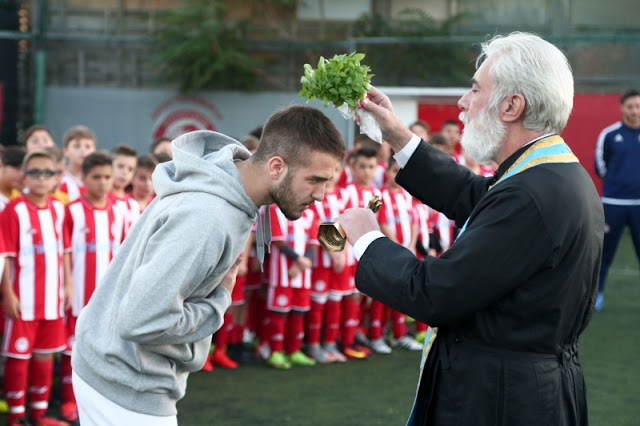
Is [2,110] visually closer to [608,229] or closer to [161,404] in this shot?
[608,229]

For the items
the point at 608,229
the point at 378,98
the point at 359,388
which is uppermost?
the point at 378,98

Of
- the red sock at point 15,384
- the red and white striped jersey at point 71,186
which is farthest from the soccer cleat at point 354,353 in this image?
the red sock at point 15,384

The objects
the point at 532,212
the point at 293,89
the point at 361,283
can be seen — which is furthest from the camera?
the point at 293,89

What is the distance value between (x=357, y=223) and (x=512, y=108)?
0.64 metres

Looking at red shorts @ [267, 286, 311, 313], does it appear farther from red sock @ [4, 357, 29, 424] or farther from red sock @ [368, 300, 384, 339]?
red sock @ [4, 357, 29, 424]

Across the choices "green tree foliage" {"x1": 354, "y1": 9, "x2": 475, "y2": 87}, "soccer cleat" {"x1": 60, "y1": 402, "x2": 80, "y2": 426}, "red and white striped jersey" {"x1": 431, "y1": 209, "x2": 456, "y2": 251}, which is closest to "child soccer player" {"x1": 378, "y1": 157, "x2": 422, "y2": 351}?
"red and white striped jersey" {"x1": 431, "y1": 209, "x2": 456, "y2": 251}

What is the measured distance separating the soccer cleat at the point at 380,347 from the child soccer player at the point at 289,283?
29.9 inches

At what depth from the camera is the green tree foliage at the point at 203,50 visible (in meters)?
15.4

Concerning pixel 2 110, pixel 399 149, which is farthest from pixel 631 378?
pixel 2 110

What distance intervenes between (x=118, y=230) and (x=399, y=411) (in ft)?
7.72

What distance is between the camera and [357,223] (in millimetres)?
2625

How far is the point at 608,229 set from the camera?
8.53m

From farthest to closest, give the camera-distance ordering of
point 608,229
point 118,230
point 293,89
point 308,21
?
point 308,21, point 293,89, point 608,229, point 118,230

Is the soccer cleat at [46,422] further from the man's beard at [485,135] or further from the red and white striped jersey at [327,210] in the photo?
the man's beard at [485,135]
